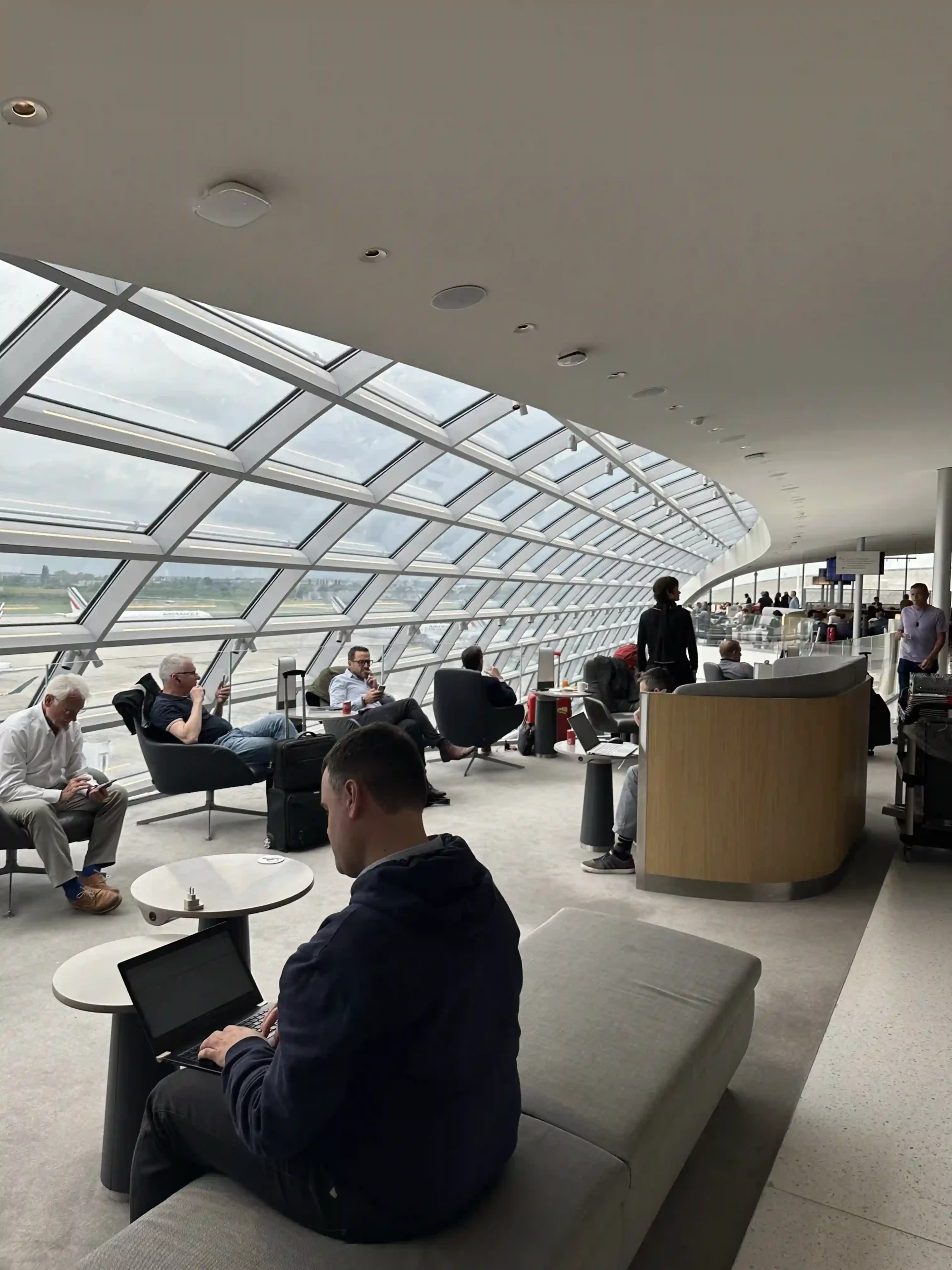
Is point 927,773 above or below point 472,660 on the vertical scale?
below

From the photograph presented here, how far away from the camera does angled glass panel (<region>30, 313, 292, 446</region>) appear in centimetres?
635

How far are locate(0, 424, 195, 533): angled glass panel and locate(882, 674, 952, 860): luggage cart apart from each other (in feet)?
21.2

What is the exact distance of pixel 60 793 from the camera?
542 centimetres

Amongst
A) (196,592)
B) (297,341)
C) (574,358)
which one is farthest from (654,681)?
(196,592)

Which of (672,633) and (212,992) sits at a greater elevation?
(672,633)

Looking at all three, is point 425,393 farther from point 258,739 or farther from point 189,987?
point 189,987

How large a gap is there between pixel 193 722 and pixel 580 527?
13.6 m

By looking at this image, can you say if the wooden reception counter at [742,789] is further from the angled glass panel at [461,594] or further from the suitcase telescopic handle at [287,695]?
the angled glass panel at [461,594]

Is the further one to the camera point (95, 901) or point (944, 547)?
point (944, 547)

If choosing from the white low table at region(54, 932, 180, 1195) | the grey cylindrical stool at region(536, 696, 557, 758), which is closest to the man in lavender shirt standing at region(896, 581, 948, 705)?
the grey cylindrical stool at region(536, 696, 557, 758)

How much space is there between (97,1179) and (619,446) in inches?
486

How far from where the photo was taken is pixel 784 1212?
2598 mm

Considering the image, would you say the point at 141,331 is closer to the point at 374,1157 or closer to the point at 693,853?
the point at 693,853

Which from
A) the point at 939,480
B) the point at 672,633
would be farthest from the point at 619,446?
the point at 672,633
